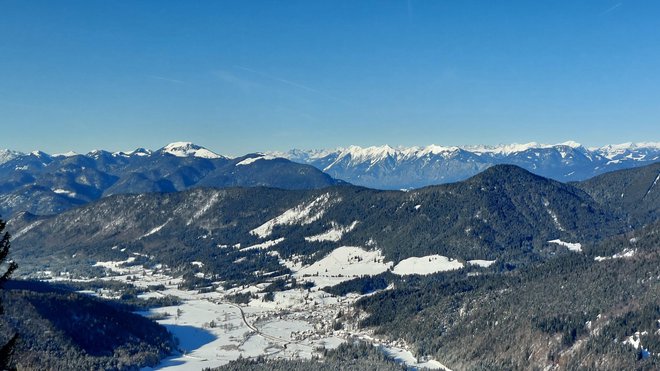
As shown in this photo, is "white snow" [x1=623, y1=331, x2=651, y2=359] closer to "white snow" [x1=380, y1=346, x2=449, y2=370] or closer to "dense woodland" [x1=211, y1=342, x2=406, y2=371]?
"white snow" [x1=380, y1=346, x2=449, y2=370]

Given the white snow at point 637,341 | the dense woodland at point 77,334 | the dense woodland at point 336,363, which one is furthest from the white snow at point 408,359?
the dense woodland at point 77,334

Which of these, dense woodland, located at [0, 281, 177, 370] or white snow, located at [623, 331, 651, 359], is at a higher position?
dense woodland, located at [0, 281, 177, 370]

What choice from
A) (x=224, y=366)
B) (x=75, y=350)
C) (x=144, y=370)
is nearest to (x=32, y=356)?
(x=75, y=350)

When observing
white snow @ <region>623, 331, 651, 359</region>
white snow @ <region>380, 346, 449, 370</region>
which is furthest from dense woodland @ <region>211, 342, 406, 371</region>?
white snow @ <region>623, 331, 651, 359</region>

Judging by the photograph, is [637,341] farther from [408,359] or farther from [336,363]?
[336,363]

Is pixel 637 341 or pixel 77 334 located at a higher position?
pixel 77 334

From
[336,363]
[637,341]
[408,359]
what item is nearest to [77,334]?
[336,363]

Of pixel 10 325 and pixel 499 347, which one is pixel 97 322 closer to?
pixel 10 325

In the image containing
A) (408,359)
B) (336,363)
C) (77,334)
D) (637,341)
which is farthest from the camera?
(408,359)

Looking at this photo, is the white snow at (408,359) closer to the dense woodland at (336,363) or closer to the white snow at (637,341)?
the dense woodland at (336,363)

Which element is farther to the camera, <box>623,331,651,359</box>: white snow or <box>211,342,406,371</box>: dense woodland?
<box>211,342,406,371</box>: dense woodland

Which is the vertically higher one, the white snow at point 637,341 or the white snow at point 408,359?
the white snow at point 637,341
